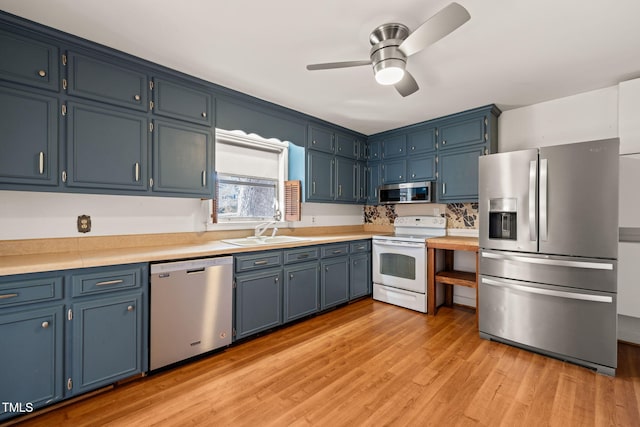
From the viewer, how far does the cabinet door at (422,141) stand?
12.5 ft

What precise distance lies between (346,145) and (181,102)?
235 cm

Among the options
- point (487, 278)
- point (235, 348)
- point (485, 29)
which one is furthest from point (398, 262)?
point (485, 29)

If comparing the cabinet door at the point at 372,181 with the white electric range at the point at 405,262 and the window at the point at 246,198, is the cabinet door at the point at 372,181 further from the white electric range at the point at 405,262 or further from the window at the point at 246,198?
the window at the point at 246,198

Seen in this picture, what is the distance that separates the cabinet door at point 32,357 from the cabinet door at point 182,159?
3.80 feet

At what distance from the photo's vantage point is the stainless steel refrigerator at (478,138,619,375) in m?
2.20

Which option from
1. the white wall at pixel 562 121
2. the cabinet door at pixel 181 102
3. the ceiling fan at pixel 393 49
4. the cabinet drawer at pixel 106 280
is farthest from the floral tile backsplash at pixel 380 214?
the cabinet drawer at pixel 106 280

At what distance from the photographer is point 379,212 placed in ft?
15.8

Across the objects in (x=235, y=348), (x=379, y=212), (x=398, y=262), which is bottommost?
(x=235, y=348)

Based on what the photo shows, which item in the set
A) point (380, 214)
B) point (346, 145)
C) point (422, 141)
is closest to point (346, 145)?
point (346, 145)

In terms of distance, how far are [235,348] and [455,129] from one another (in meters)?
3.51

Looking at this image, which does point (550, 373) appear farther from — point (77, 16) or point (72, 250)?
point (77, 16)

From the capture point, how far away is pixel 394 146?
4250 mm

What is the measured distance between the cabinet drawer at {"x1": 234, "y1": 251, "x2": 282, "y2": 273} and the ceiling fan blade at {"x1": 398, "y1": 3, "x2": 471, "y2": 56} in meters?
2.05

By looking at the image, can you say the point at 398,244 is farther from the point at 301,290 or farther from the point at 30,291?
the point at 30,291
